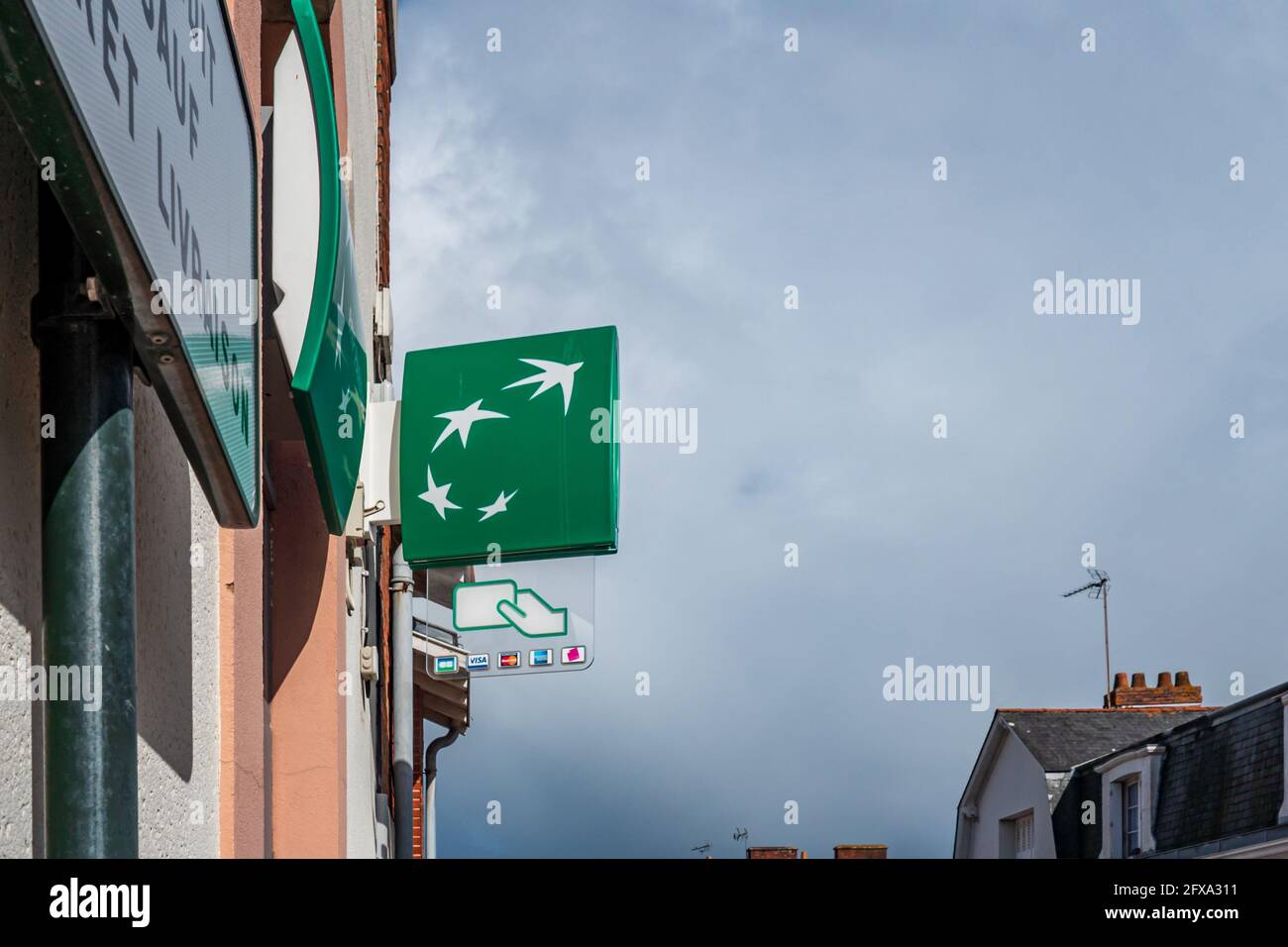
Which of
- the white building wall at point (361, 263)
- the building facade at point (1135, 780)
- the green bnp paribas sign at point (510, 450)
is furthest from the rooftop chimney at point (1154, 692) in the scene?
the green bnp paribas sign at point (510, 450)

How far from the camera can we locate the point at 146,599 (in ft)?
9.57

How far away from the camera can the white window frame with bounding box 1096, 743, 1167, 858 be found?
27.2 meters

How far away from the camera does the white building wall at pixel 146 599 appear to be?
2.14m

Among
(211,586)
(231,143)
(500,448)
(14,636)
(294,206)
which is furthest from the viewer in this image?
(500,448)

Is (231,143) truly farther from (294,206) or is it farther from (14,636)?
(294,206)

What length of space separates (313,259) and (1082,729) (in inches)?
1149

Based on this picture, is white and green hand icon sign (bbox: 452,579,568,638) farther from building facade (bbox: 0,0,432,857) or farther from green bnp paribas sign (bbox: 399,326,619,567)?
green bnp paribas sign (bbox: 399,326,619,567)

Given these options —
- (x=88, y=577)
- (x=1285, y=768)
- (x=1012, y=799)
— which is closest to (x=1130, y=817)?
(x=1012, y=799)

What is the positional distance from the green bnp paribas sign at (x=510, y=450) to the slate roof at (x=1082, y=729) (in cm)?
2541

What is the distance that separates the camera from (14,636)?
7.01 ft

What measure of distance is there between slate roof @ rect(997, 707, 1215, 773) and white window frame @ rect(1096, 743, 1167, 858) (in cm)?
157

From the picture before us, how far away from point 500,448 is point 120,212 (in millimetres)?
4922
